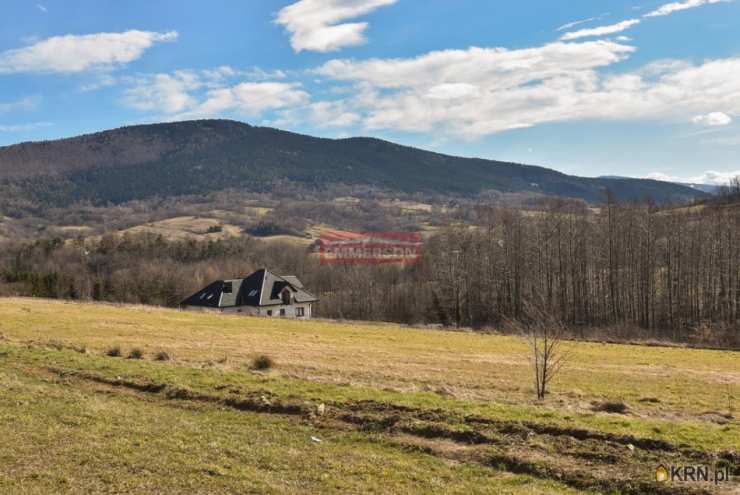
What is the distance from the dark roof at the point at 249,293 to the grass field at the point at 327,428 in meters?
43.2

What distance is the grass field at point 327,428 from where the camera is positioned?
9594 millimetres

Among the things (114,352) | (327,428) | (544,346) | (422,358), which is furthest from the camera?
(422,358)

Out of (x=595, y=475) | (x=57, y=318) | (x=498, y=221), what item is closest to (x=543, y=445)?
(x=595, y=475)

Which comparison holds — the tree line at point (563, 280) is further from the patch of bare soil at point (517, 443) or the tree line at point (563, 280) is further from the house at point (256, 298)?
the patch of bare soil at point (517, 443)

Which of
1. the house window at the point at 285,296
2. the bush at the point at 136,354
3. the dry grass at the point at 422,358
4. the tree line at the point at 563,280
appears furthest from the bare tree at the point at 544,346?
the house window at the point at 285,296

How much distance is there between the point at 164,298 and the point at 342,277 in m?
31.8

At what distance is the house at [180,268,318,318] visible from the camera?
68938 millimetres

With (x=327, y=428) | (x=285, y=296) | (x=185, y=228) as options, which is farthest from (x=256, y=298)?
(x=185, y=228)

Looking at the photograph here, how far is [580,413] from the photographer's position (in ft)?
48.5

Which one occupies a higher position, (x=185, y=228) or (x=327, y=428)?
(x=185, y=228)

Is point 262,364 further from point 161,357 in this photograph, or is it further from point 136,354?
point 136,354

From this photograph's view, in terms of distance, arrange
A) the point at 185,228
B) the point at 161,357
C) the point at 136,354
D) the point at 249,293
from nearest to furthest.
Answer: the point at 161,357, the point at 136,354, the point at 249,293, the point at 185,228

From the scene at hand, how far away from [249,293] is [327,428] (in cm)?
6002

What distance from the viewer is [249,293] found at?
233 ft
